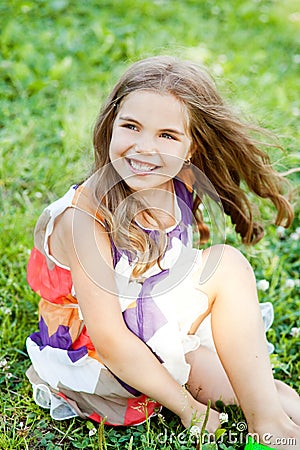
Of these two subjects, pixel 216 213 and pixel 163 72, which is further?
pixel 216 213

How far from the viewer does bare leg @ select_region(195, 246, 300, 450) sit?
1.70m

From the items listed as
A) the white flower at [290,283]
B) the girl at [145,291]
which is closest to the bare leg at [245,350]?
the girl at [145,291]

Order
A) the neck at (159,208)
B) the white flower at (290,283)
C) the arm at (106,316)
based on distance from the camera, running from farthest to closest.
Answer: the white flower at (290,283)
the neck at (159,208)
the arm at (106,316)

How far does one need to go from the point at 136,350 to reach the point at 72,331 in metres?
0.20

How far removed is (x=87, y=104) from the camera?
3121 millimetres

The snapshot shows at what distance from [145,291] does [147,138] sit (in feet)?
1.20

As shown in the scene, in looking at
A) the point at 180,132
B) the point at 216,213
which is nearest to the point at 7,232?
the point at 216,213

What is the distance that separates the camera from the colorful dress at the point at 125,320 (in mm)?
1722

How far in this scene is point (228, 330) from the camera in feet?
5.62

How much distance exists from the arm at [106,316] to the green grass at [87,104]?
124 millimetres

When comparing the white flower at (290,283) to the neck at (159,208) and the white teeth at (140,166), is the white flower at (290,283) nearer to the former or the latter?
the neck at (159,208)

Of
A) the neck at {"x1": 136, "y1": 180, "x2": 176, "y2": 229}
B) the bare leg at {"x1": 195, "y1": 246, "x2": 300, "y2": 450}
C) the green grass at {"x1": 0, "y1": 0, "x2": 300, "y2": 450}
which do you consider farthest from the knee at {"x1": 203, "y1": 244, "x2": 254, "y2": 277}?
the green grass at {"x1": 0, "y1": 0, "x2": 300, "y2": 450}

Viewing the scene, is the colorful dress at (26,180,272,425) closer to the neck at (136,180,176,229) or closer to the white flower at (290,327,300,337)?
the neck at (136,180,176,229)

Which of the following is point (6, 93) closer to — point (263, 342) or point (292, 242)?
point (292, 242)
